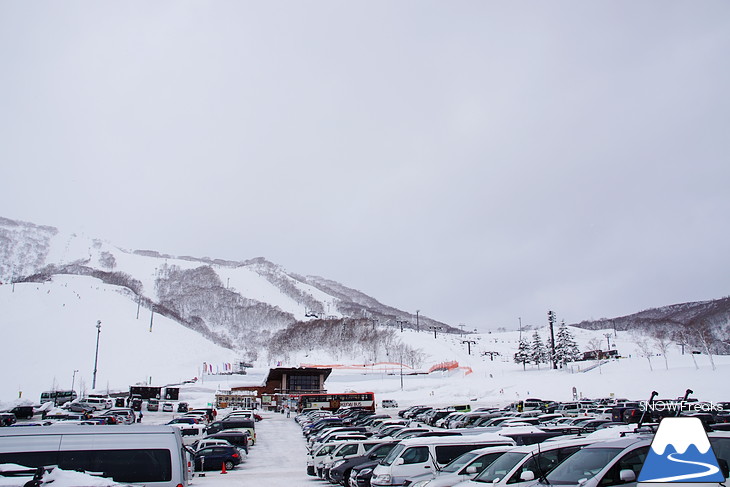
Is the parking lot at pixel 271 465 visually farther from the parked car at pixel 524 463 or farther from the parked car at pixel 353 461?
the parked car at pixel 524 463

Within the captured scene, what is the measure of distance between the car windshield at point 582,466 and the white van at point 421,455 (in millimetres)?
5160

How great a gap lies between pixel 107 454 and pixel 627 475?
723 centimetres

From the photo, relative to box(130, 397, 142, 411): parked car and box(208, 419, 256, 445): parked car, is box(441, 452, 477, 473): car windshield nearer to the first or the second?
box(208, 419, 256, 445): parked car

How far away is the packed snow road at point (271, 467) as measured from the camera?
17031mm

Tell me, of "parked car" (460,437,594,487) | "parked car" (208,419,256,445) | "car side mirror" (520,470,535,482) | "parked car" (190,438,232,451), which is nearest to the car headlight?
"parked car" (460,437,594,487)

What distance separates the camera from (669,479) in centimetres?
341

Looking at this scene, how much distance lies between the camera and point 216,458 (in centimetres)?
2066

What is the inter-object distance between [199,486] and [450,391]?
53823mm

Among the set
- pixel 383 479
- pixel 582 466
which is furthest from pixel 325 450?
pixel 582 466

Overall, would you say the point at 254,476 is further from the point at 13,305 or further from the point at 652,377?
the point at 13,305

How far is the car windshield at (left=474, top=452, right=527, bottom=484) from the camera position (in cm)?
909

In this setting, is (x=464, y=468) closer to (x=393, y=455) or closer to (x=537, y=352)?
(x=393, y=455)

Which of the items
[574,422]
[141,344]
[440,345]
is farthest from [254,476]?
[440,345]

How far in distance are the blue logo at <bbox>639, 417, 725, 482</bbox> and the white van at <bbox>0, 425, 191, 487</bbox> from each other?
711 cm
